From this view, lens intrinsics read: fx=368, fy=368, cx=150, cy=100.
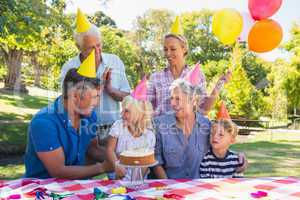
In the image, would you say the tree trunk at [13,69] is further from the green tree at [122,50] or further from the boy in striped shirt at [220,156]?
the boy in striped shirt at [220,156]

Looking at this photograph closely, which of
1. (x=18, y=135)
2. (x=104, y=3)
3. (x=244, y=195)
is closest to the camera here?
(x=244, y=195)

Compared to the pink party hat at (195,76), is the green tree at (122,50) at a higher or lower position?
higher

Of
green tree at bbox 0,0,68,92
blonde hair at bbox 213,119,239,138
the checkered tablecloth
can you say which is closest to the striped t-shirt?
blonde hair at bbox 213,119,239,138

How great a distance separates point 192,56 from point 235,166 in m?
33.7

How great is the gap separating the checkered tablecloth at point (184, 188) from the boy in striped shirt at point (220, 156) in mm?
403

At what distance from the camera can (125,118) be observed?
2.56 m

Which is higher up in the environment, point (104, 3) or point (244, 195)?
point (104, 3)

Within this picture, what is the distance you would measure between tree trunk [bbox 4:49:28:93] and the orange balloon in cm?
1995

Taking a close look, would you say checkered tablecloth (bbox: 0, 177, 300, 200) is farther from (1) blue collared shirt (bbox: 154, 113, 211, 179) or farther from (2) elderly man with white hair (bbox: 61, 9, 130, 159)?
(2) elderly man with white hair (bbox: 61, 9, 130, 159)

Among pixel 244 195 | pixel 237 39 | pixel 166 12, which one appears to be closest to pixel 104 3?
pixel 237 39

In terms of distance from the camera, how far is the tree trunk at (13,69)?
855 inches

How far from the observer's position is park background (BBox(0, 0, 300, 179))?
23.3 feet

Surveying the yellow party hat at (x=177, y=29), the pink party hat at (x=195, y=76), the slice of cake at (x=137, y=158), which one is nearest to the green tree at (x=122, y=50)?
the yellow party hat at (x=177, y=29)

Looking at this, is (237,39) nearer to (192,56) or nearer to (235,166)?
(235,166)
